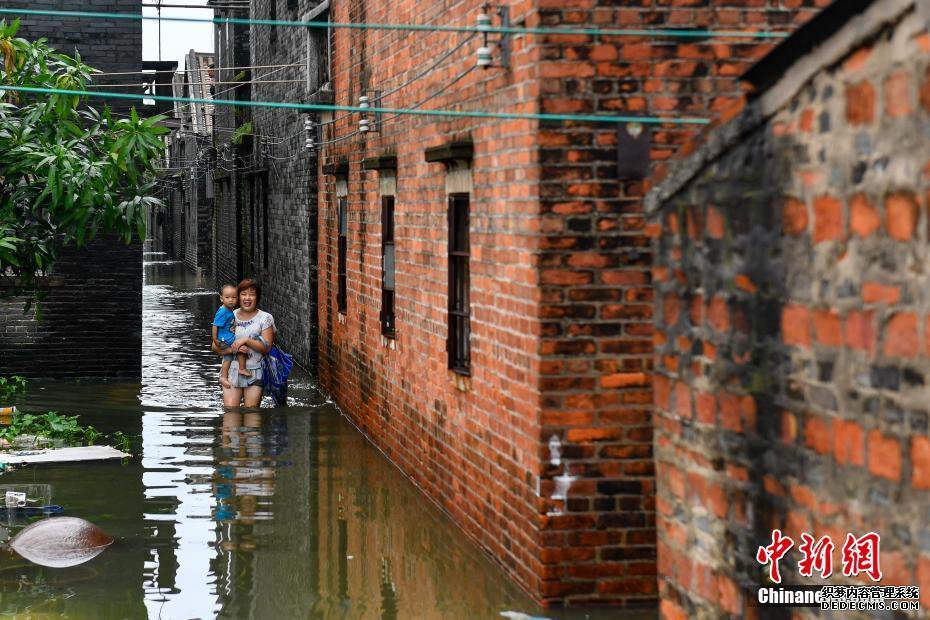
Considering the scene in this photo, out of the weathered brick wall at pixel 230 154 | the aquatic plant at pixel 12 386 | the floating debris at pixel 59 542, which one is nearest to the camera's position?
the floating debris at pixel 59 542

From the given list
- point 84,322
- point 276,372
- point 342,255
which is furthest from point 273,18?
→ point 276,372

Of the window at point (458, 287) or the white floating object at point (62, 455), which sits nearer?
the window at point (458, 287)

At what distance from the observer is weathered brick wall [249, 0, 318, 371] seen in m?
18.6

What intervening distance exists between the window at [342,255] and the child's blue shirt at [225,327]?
1.59 metres

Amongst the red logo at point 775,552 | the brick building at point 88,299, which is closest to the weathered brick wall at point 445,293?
the red logo at point 775,552

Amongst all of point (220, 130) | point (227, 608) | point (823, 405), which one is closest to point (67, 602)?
point (227, 608)

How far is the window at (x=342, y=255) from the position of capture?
15.9 meters

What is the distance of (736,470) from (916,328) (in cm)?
122

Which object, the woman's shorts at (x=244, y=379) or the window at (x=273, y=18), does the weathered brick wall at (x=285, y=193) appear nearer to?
the window at (x=273, y=18)

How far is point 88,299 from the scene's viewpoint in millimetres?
18422

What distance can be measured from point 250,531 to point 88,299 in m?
9.32

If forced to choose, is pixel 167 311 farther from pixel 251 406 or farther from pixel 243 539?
pixel 243 539

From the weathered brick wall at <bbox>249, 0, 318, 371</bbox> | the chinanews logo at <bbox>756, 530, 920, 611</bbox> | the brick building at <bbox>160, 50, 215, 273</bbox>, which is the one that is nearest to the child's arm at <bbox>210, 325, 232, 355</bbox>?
the weathered brick wall at <bbox>249, 0, 318, 371</bbox>

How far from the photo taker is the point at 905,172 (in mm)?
3660
